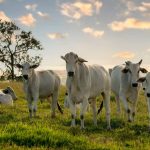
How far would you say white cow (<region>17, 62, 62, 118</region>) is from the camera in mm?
20172

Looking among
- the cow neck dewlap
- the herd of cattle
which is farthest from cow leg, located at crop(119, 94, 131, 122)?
the cow neck dewlap

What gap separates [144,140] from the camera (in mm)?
13594

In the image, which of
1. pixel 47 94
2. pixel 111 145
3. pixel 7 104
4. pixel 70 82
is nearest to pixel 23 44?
pixel 7 104

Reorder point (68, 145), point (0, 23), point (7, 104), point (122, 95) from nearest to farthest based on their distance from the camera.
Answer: point (68, 145), point (122, 95), point (7, 104), point (0, 23)

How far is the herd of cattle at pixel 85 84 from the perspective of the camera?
16156 mm

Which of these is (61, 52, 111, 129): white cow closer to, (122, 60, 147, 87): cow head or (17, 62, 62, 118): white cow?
(122, 60, 147, 87): cow head

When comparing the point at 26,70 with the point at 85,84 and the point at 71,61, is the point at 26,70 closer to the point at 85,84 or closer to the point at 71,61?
the point at 85,84

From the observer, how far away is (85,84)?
16391 mm

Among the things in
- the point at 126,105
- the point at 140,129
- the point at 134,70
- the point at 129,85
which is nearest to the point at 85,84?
the point at 140,129

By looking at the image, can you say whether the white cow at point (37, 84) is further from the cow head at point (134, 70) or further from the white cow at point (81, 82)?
the cow head at point (134, 70)

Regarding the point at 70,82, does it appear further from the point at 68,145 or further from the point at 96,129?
the point at 68,145

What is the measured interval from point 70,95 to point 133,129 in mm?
2778

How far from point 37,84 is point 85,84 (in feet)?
17.2

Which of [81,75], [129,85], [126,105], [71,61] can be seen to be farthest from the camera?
[129,85]
